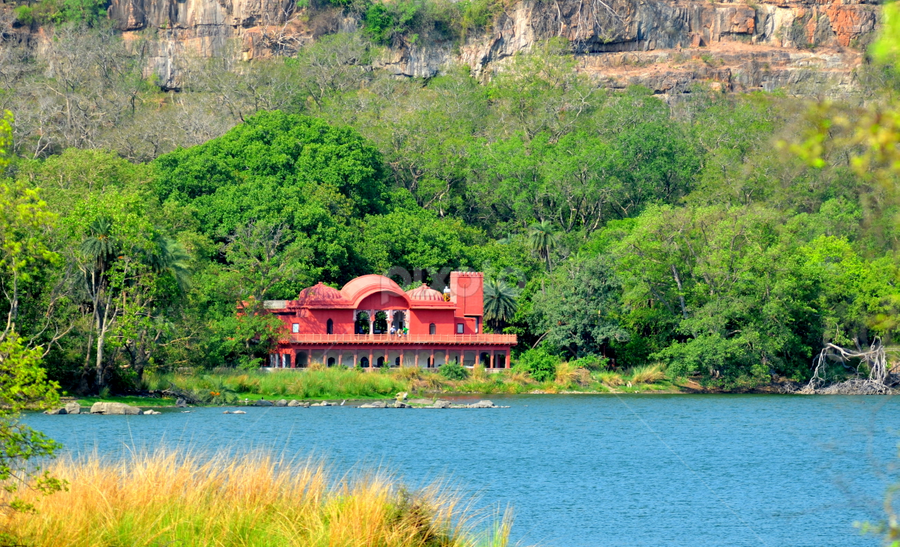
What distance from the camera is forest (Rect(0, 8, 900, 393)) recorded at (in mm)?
→ 40844

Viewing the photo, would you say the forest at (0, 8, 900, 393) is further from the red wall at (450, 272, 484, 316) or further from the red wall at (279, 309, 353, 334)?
the red wall at (279, 309, 353, 334)

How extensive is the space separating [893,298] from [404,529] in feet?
25.6

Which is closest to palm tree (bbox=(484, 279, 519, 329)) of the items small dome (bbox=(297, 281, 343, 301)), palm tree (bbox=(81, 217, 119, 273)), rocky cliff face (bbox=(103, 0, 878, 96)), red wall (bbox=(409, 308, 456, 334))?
red wall (bbox=(409, 308, 456, 334))

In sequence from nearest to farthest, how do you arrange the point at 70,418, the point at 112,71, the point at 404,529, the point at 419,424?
the point at 404,529, the point at 70,418, the point at 419,424, the point at 112,71

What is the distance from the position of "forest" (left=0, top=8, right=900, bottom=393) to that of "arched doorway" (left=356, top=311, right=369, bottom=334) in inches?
112

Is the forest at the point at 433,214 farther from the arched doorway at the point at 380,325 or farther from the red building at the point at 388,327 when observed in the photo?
the arched doorway at the point at 380,325

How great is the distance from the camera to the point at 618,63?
9138 centimetres

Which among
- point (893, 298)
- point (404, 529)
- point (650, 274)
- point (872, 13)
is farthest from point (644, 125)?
point (893, 298)

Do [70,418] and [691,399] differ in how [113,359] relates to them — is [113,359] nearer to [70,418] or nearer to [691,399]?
[70,418]

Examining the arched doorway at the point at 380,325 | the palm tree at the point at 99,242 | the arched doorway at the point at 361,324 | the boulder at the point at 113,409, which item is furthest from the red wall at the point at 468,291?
the boulder at the point at 113,409

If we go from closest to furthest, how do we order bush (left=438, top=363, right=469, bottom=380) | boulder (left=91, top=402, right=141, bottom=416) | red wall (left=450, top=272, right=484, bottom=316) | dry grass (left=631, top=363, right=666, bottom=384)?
boulder (left=91, top=402, right=141, bottom=416) → bush (left=438, top=363, right=469, bottom=380) → dry grass (left=631, top=363, right=666, bottom=384) → red wall (left=450, top=272, right=484, bottom=316)

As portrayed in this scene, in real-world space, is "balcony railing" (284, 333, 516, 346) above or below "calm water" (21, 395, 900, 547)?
above

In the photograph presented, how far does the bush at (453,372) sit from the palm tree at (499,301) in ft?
16.5

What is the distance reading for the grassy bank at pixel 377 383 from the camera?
140 ft
